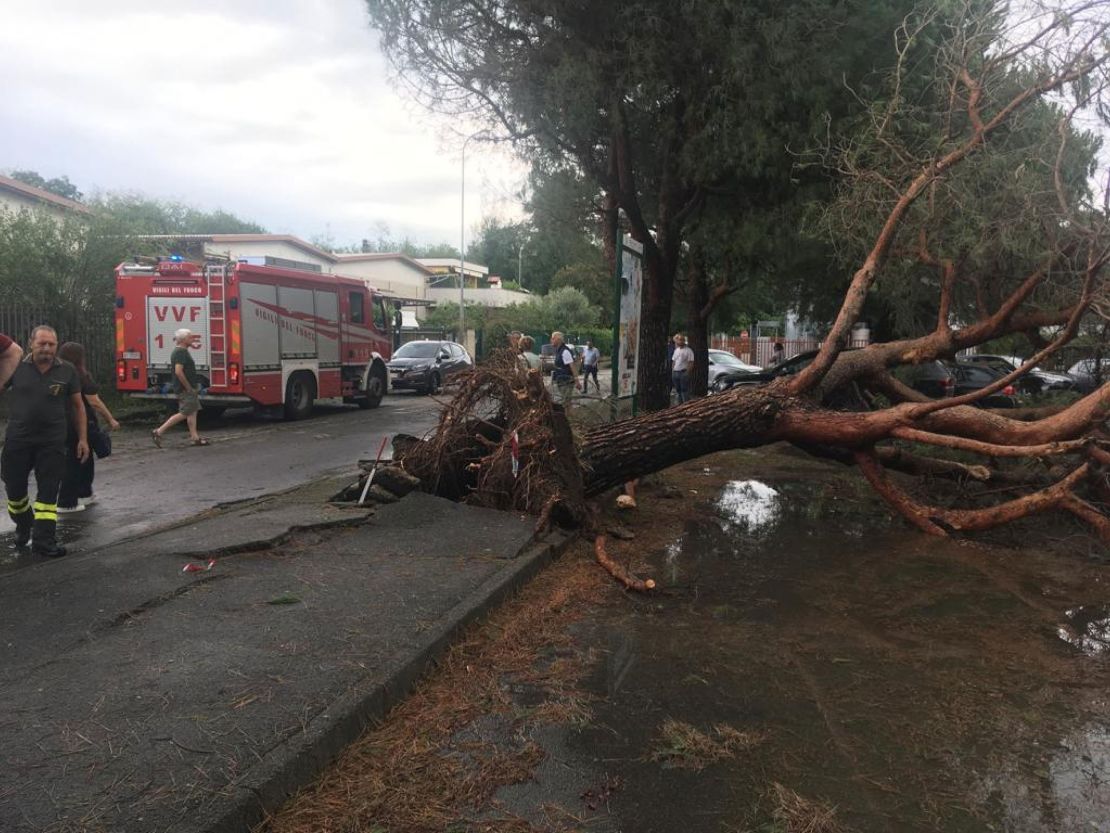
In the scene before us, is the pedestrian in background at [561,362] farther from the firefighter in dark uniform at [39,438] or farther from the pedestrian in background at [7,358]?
the pedestrian in background at [7,358]

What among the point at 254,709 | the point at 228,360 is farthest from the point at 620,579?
the point at 228,360

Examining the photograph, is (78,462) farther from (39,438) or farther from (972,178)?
(972,178)

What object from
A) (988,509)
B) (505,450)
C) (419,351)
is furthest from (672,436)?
(419,351)

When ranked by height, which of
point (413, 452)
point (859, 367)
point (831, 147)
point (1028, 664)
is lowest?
point (1028, 664)

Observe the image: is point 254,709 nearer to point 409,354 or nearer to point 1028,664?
point 1028,664

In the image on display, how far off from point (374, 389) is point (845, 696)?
53.7 feet

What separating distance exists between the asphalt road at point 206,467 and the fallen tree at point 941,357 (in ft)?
5.20

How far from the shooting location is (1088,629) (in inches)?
211

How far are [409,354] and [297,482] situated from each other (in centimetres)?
1564

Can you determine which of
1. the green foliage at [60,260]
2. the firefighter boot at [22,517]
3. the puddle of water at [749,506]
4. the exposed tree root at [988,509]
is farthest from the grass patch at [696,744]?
the green foliage at [60,260]

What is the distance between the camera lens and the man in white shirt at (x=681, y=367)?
1736cm

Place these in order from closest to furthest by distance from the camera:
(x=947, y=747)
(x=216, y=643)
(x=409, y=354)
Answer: (x=947, y=747) < (x=216, y=643) < (x=409, y=354)

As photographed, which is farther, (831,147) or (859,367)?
(831,147)

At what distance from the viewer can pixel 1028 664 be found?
15.6ft
